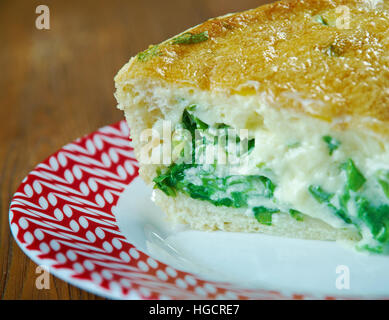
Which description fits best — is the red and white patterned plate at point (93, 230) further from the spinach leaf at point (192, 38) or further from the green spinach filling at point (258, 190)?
the spinach leaf at point (192, 38)

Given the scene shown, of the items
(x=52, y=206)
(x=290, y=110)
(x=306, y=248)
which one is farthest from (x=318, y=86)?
(x=52, y=206)

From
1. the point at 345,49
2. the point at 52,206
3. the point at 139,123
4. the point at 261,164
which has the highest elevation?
the point at 345,49

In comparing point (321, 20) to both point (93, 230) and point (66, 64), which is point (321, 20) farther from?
point (66, 64)

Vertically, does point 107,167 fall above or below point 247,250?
above

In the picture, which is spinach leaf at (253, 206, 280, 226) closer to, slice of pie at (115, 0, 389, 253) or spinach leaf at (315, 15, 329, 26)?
slice of pie at (115, 0, 389, 253)

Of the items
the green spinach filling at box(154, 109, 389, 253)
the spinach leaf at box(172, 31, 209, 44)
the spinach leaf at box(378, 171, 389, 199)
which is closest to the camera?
the spinach leaf at box(378, 171, 389, 199)

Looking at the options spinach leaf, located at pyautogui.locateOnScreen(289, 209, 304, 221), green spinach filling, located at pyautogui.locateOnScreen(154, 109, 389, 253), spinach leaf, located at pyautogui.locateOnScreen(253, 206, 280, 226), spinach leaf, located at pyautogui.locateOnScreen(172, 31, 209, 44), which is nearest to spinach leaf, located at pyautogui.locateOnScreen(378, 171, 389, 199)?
green spinach filling, located at pyautogui.locateOnScreen(154, 109, 389, 253)
